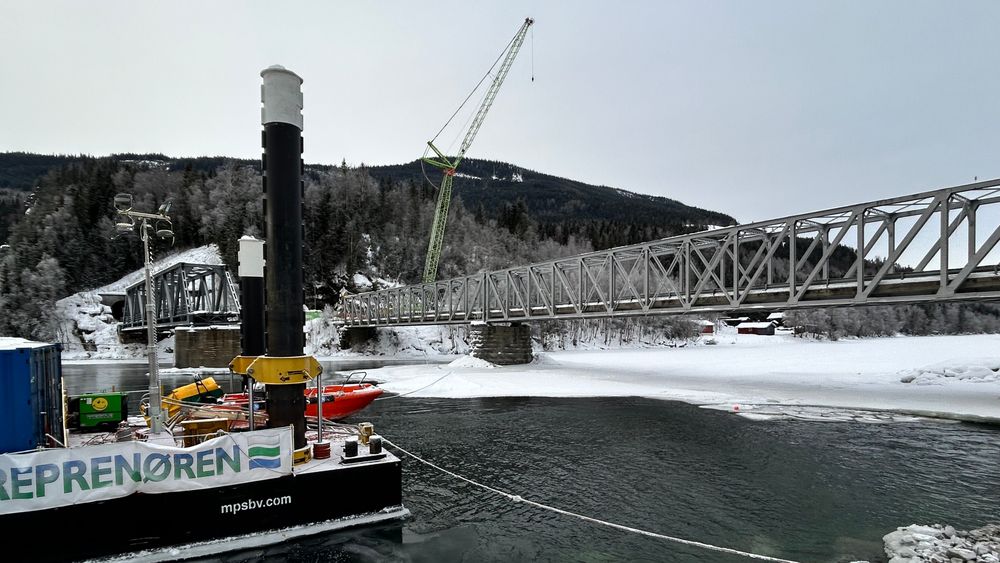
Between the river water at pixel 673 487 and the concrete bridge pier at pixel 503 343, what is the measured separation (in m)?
29.1

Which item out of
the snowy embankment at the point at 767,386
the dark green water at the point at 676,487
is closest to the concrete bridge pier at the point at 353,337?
the snowy embankment at the point at 767,386

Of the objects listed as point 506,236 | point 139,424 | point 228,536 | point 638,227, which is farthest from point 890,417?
point 638,227

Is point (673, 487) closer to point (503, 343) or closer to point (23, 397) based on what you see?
point (23, 397)

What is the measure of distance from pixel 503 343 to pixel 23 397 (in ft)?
156

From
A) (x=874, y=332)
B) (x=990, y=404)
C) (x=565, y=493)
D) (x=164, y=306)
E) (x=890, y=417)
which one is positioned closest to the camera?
(x=565, y=493)

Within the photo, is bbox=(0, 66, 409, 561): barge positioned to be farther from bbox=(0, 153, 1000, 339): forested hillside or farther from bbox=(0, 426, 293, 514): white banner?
bbox=(0, 153, 1000, 339): forested hillside

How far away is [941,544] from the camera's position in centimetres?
1101

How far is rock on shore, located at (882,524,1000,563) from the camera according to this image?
33.9 ft

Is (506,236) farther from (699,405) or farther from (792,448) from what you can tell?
(792,448)

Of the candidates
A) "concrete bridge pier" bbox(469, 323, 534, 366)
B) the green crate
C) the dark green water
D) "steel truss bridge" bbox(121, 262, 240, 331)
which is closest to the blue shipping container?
the green crate

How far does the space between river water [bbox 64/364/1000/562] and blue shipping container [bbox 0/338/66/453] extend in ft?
16.9

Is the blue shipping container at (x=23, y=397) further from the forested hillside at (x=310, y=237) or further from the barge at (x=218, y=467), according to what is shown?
the forested hillside at (x=310, y=237)

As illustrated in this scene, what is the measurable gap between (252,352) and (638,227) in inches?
6446

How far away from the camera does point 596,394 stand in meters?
35.8
